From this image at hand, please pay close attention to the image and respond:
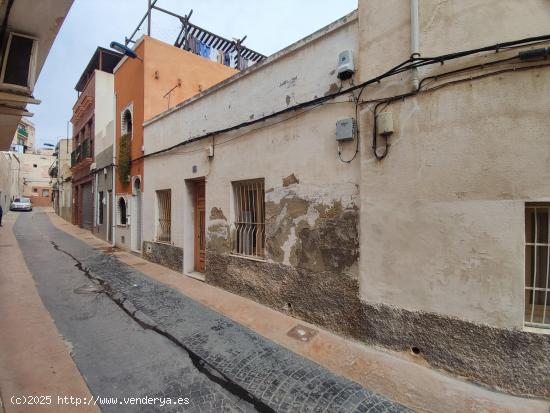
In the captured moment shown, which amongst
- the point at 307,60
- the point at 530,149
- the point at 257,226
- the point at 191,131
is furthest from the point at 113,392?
the point at 191,131

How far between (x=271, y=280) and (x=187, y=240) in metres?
3.33

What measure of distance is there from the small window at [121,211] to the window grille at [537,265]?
1203 cm

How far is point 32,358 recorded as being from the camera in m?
3.48

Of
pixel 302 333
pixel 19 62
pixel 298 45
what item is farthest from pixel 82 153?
pixel 302 333

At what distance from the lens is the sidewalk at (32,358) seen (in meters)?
2.87

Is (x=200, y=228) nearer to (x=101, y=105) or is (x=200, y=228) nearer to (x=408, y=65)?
(x=408, y=65)

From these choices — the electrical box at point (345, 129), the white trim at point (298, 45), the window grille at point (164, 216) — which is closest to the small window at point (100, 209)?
the window grille at point (164, 216)

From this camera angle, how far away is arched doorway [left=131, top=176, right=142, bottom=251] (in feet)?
34.3

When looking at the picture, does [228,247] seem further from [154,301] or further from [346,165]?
[346,165]

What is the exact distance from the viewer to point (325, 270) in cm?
434

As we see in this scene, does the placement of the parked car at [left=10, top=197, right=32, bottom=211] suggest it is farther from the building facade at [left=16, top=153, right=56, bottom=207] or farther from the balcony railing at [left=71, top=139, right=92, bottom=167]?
the balcony railing at [left=71, top=139, right=92, bottom=167]

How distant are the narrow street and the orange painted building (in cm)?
489

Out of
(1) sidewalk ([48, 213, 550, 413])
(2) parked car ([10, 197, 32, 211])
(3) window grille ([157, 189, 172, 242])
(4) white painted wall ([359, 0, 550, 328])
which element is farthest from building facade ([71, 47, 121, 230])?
(2) parked car ([10, 197, 32, 211])

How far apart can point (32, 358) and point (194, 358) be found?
189 cm
